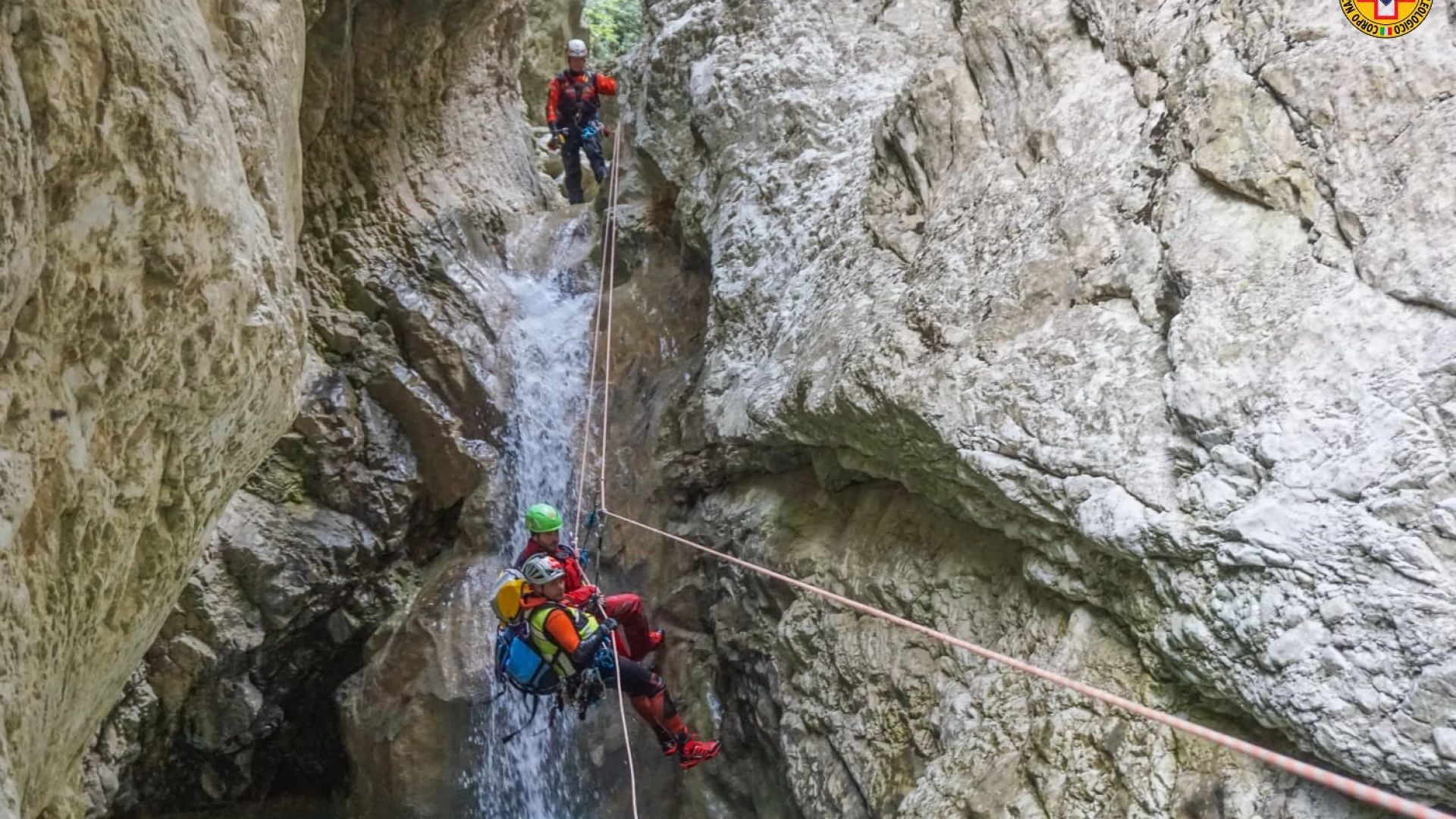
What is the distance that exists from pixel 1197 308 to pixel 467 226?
7.51 meters

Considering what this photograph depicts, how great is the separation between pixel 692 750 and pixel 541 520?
5.42ft

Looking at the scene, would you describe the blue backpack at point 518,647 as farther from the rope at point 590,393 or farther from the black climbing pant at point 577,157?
the black climbing pant at point 577,157

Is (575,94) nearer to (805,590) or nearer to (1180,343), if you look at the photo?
(805,590)

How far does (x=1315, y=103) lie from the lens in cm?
328

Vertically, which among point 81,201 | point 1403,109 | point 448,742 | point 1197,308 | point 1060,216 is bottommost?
point 448,742

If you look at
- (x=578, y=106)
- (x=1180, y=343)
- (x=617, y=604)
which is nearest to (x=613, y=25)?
(x=578, y=106)

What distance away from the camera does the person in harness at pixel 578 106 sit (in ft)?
33.9

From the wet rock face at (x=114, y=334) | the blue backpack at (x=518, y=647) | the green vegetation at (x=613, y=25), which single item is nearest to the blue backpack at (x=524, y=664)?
the blue backpack at (x=518, y=647)

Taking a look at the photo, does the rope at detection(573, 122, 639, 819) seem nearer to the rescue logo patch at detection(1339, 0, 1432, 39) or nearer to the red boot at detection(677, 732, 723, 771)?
the red boot at detection(677, 732, 723, 771)

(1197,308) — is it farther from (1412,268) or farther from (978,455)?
(978,455)

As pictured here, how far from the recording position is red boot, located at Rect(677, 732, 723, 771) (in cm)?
565

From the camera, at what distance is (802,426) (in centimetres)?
510

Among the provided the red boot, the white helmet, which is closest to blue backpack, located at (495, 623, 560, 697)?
the white helmet

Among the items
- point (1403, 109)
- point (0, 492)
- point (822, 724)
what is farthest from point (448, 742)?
point (1403, 109)
